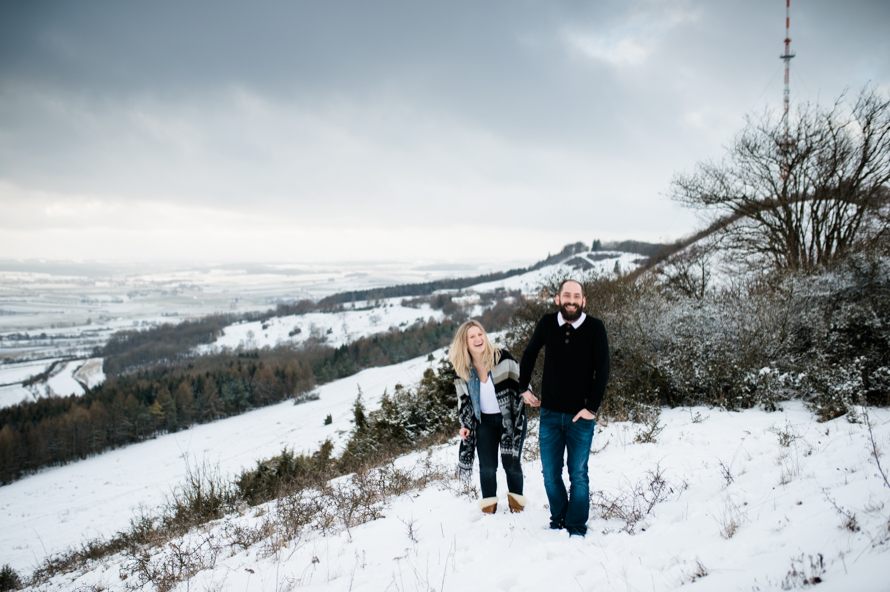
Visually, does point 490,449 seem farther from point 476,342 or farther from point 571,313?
point 571,313

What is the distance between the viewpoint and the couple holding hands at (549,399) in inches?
131

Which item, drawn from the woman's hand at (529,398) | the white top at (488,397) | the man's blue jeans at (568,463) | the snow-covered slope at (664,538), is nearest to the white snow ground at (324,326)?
the snow-covered slope at (664,538)

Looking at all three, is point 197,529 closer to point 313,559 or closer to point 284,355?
point 313,559

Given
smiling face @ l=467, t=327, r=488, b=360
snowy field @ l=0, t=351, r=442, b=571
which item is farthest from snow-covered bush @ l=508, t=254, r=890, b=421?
snowy field @ l=0, t=351, r=442, b=571

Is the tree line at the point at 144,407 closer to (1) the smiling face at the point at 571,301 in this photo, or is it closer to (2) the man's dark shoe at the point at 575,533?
(2) the man's dark shoe at the point at 575,533

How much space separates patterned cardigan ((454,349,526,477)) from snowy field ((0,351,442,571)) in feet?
53.9

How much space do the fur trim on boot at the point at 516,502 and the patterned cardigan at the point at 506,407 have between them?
38 cm

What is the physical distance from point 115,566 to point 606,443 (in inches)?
329

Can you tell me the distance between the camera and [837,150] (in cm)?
1063

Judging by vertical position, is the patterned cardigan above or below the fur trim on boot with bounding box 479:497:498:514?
above

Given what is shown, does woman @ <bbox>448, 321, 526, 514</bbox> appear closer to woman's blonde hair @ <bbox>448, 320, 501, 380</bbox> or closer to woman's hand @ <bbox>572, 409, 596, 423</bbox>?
woman's blonde hair @ <bbox>448, 320, 501, 380</bbox>

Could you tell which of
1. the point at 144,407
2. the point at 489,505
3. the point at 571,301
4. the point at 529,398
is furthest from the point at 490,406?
the point at 144,407

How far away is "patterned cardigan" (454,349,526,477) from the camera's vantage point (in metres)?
3.95

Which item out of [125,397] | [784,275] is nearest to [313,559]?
[784,275]
